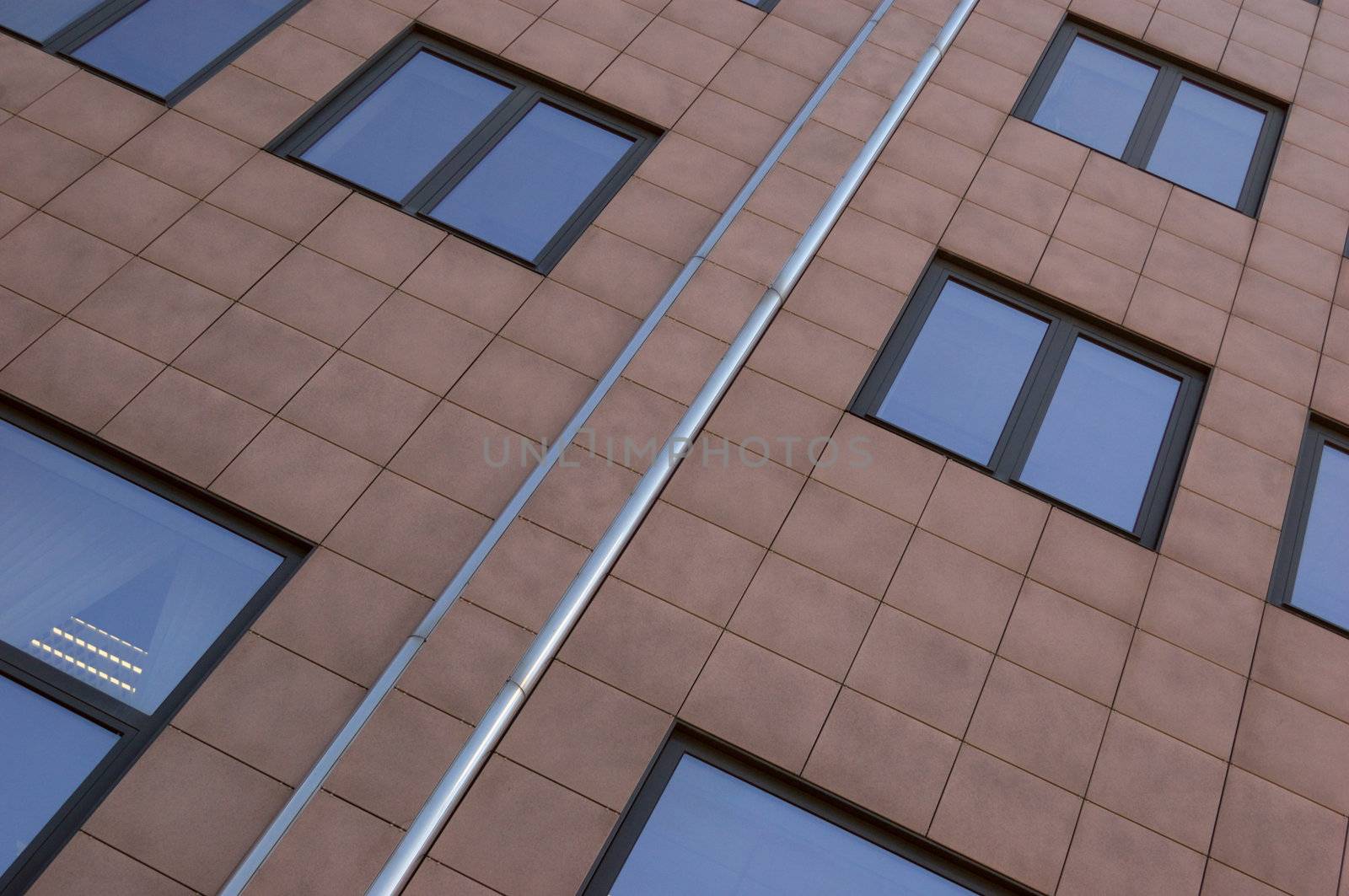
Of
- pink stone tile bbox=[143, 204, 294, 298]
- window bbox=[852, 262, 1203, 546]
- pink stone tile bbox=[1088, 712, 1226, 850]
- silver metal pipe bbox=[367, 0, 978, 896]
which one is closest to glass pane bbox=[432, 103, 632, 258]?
pink stone tile bbox=[143, 204, 294, 298]

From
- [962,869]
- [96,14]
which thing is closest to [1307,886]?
[962,869]

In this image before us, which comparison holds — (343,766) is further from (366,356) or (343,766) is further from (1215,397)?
(1215,397)

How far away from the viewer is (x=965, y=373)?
9.62 m

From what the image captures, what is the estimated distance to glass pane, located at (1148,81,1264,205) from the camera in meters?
11.2

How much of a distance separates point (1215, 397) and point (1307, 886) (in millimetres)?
4037

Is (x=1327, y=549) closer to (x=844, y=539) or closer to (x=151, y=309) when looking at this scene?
(x=844, y=539)

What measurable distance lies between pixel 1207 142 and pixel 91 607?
1134 centimetres

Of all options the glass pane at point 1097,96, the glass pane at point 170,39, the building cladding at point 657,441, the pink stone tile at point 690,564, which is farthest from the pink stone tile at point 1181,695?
the glass pane at point 170,39

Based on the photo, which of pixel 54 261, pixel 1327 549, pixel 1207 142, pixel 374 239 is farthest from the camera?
pixel 1207 142

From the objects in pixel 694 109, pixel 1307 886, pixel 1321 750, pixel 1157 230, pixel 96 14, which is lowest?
pixel 1307 886

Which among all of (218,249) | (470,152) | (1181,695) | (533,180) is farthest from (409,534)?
(1181,695)

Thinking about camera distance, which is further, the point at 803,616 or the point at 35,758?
the point at 803,616

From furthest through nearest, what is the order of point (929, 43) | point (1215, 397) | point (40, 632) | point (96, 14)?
1. point (929, 43)
2. point (96, 14)
3. point (1215, 397)
4. point (40, 632)

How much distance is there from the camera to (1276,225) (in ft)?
35.2
